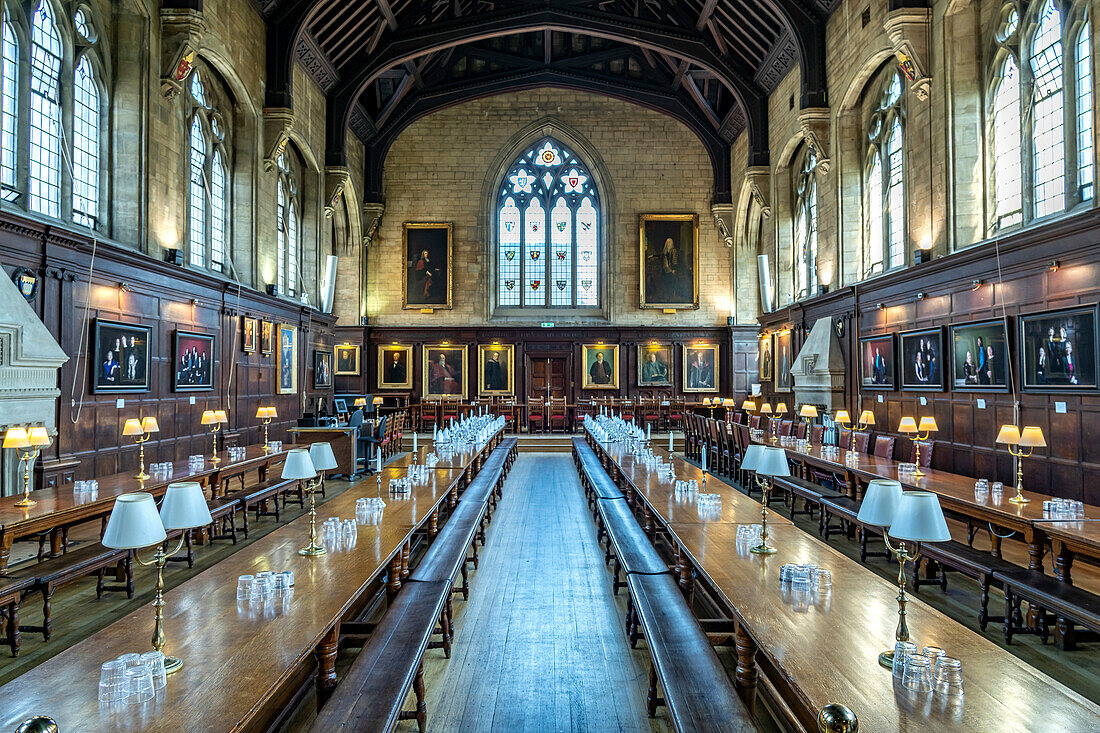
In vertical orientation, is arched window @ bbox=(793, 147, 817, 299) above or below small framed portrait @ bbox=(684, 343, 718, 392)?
above

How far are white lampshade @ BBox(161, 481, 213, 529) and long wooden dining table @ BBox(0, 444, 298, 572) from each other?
3.13m

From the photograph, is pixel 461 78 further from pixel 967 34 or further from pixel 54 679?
pixel 54 679

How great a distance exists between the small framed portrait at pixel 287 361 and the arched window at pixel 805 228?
13.0 metres

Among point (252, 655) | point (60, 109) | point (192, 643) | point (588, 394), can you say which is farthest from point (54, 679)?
point (588, 394)

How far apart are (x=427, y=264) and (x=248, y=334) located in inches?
376

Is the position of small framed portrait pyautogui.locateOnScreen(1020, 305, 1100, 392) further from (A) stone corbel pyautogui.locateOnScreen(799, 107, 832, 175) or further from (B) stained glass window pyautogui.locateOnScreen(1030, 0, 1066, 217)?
(A) stone corbel pyautogui.locateOnScreen(799, 107, 832, 175)

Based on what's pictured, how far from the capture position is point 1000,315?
29.1 feet

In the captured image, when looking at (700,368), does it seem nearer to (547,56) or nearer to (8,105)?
(547,56)

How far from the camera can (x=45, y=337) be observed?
7.68 meters

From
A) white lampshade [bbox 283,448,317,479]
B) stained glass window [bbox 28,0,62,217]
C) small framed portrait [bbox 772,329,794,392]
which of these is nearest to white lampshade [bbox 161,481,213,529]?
white lampshade [bbox 283,448,317,479]

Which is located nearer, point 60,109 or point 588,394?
point 60,109

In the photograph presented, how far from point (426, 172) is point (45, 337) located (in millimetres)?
16250

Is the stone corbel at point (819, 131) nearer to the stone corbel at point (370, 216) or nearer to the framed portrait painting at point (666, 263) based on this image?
the framed portrait painting at point (666, 263)

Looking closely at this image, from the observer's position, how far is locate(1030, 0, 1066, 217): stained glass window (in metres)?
8.62
